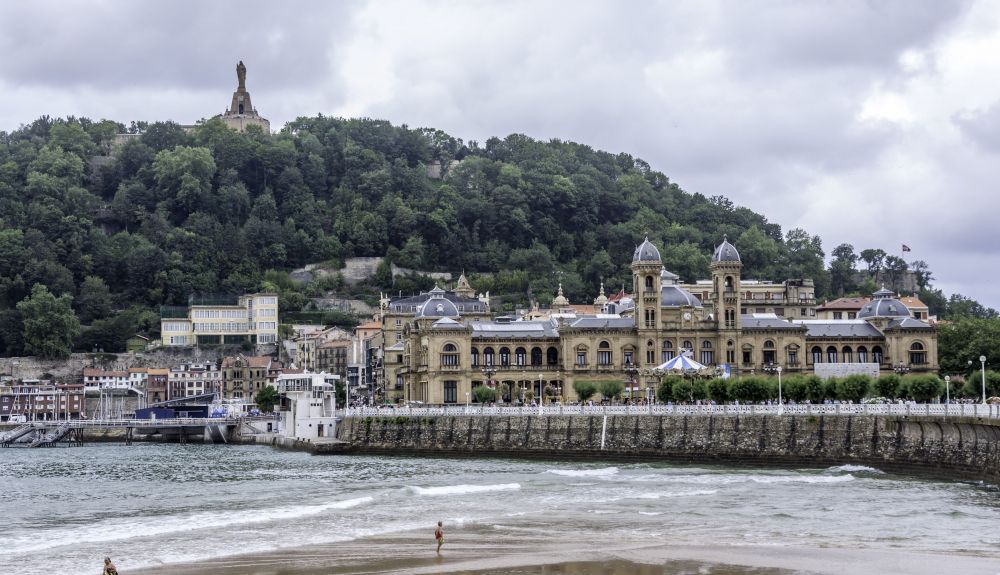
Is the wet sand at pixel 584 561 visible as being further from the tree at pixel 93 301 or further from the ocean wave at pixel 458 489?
the tree at pixel 93 301

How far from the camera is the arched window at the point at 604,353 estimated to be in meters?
116

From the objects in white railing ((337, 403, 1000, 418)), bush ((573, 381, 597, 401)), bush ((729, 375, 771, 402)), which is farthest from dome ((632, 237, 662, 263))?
bush ((729, 375, 771, 402))

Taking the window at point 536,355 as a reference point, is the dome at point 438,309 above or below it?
above

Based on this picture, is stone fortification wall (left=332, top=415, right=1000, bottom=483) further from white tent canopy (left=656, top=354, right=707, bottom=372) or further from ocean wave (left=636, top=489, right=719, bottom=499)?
white tent canopy (left=656, top=354, right=707, bottom=372)

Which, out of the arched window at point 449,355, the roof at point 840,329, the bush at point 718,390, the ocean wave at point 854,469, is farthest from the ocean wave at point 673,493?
the roof at point 840,329

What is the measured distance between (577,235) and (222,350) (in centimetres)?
5229

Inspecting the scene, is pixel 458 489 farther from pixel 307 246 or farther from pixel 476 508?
pixel 307 246

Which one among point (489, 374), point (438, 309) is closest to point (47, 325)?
point (438, 309)

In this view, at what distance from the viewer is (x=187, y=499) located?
6844 cm

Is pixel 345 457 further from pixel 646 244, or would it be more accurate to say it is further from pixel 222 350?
pixel 222 350

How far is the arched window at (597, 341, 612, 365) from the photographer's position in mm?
115500

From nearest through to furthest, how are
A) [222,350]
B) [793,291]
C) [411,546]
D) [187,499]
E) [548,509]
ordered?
[411,546] < [548,509] < [187,499] < [793,291] < [222,350]

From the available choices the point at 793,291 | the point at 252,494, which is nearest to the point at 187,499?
the point at 252,494

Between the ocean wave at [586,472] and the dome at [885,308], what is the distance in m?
49.5
